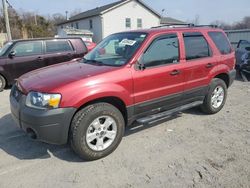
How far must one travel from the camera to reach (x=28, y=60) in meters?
8.42

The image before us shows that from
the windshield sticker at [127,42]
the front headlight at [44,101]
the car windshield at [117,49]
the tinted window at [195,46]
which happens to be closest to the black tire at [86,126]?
the front headlight at [44,101]

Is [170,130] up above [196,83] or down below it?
below

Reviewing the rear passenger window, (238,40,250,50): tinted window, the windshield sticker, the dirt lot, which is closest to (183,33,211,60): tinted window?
the windshield sticker

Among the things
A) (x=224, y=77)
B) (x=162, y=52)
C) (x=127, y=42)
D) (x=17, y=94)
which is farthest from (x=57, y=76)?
(x=224, y=77)

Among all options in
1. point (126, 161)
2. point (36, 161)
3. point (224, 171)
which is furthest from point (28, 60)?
point (224, 171)

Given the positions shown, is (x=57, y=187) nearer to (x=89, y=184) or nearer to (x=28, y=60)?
(x=89, y=184)

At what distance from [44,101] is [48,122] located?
0.91 ft

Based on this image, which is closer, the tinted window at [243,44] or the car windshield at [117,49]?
the car windshield at [117,49]

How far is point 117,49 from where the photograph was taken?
4.34 m

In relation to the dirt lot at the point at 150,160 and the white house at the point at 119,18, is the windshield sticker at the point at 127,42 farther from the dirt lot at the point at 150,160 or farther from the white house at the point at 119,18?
the white house at the point at 119,18

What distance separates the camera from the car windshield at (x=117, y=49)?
4.00 m

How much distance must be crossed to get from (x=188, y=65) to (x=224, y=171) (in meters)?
1.99

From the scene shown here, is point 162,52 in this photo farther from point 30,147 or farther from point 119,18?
point 119,18

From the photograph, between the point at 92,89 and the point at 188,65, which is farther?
the point at 188,65
